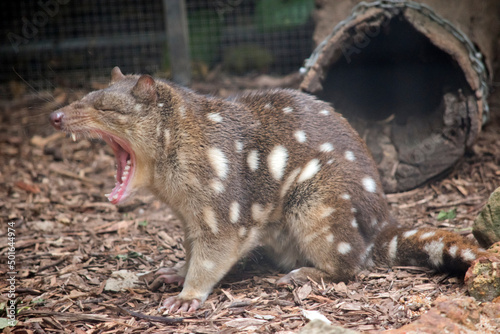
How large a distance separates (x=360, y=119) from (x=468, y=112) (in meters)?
1.40

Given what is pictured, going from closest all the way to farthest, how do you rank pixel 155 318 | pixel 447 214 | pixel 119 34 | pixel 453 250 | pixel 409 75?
pixel 155 318 < pixel 453 250 < pixel 447 214 < pixel 409 75 < pixel 119 34

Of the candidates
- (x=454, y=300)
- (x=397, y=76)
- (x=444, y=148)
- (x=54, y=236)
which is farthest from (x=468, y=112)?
(x=54, y=236)

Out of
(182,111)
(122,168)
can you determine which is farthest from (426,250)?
(122,168)

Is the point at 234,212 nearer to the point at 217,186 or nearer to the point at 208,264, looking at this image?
the point at 217,186

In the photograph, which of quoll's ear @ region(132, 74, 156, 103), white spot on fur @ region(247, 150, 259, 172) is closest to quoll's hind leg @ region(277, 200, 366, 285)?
white spot on fur @ region(247, 150, 259, 172)

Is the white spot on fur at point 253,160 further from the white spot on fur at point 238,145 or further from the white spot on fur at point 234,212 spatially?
the white spot on fur at point 234,212

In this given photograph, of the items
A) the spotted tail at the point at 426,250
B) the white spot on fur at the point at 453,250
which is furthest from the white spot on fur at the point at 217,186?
the white spot on fur at the point at 453,250

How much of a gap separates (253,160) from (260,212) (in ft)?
1.37

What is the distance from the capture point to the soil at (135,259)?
3693 mm

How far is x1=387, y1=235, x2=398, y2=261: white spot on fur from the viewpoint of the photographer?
4.30 meters

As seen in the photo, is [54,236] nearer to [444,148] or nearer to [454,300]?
[454,300]

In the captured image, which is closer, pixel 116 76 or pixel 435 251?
pixel 435 251

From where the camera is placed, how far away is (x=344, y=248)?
4.15m

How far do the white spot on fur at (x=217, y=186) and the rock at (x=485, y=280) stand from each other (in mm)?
1837
